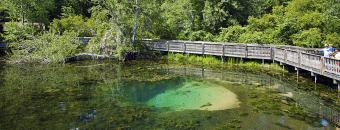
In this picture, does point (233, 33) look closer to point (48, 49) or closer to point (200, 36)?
point (200, 36)

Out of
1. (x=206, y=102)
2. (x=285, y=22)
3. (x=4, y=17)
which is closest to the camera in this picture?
(x=206, y=102)

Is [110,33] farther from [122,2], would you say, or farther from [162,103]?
[162,103]

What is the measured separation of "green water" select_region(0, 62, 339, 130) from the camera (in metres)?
14.4

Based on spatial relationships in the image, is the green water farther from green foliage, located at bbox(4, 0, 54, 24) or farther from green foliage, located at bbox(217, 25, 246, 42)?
green foliage, located at bbox(4, 0, 54, 24)

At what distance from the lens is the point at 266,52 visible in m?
27.2

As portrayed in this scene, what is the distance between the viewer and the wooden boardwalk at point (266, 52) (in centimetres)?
1901

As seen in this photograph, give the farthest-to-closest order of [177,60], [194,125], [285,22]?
1. [177,60]
2. [285,22]
3. [194,125]

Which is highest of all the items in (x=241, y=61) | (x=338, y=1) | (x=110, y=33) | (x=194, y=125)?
(x=338, y=1)

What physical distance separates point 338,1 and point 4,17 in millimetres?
39951

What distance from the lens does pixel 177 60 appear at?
3194 centimetres

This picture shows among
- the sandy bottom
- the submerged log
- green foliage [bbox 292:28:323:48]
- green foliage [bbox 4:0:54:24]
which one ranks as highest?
green foliage [bbox 4:0:54:24]

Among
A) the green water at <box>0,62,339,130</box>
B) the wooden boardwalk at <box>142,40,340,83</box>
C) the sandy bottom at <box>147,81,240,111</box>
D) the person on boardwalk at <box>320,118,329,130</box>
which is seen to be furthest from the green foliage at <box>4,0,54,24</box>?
the person on boardwalk at <box>320,118,329,130</box>

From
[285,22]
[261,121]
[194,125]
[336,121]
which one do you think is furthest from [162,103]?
[285,22]

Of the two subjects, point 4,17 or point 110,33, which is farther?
point 4,17
